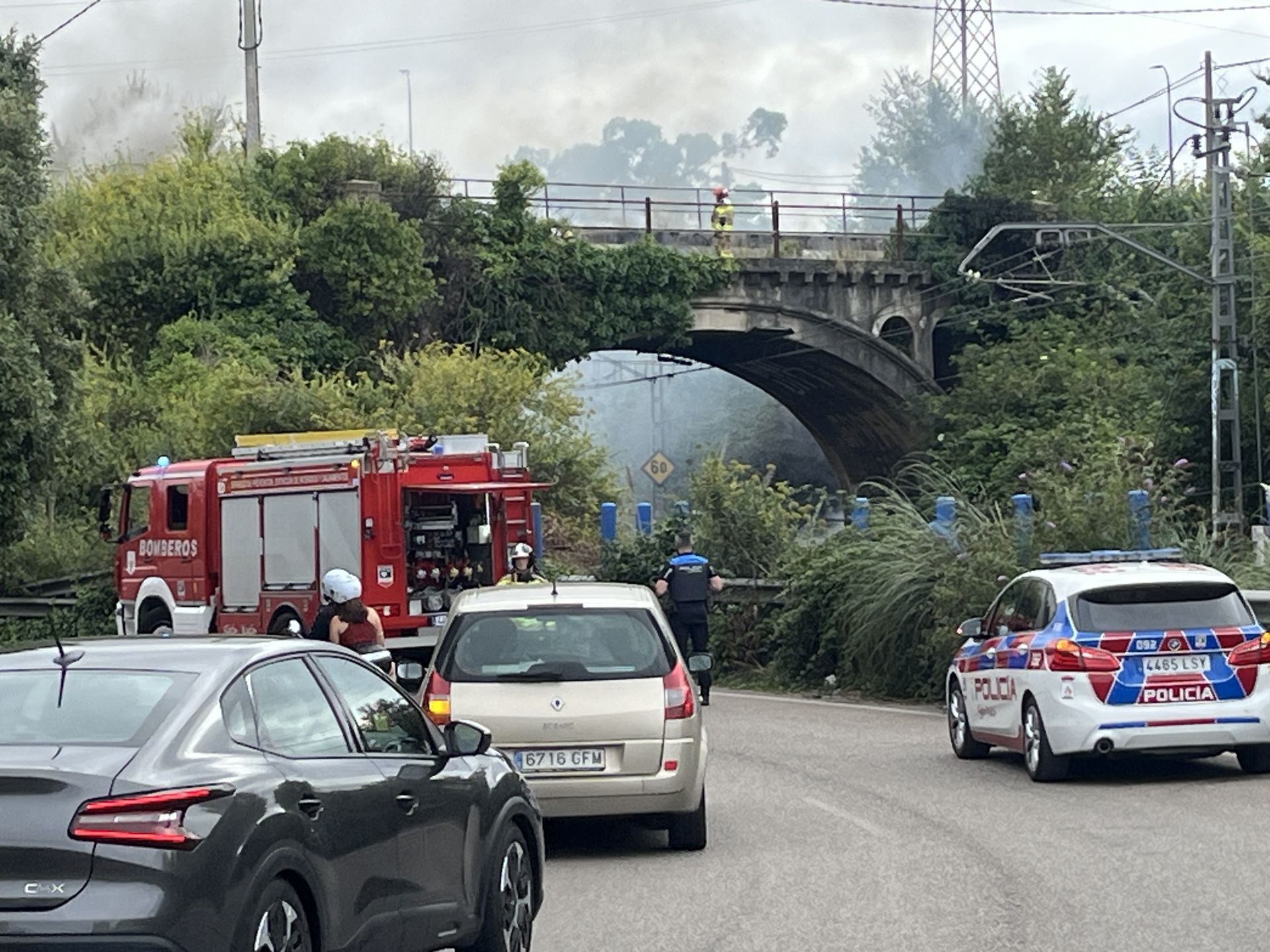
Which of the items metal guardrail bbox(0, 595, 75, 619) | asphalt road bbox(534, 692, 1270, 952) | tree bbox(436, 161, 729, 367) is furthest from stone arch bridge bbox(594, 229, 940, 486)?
asphalt road bbox(534, 692, 1270, 952)

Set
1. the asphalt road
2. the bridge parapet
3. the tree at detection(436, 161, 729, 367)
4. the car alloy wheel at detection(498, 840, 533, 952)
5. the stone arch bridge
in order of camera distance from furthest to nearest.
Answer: the stone arch bridge, the bridge parapet, the tree at detection(436, 161, 729, 367), the asphalt road, the car alloy wheel at detection(498, 840, 533, 952)

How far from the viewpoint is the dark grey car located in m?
5.41

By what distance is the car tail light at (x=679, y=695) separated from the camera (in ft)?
36.8

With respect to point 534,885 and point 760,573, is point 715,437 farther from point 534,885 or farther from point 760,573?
point 534,885

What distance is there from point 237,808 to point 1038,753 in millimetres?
9283

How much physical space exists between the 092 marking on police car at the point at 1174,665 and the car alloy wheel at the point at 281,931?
8930 mm

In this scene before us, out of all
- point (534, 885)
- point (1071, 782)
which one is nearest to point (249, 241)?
point (1071, 782)

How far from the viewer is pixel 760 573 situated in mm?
29047

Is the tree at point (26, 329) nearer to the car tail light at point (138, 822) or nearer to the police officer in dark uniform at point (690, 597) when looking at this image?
the police officer in dark uniform at point (690, 597)

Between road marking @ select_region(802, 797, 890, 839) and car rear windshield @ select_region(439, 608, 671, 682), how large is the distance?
1.67 m

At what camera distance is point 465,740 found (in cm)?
772

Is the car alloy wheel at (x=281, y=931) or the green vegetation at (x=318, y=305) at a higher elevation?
the green vegetation at (x=318, y=305)

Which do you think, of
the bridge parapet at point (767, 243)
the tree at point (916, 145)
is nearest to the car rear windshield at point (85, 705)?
the bridge parapet at point (767, 243)

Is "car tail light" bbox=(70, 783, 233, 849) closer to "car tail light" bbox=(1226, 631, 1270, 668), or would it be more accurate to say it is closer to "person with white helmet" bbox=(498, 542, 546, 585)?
"car tail light" bbox=(1226, 631, 1270, 668)
